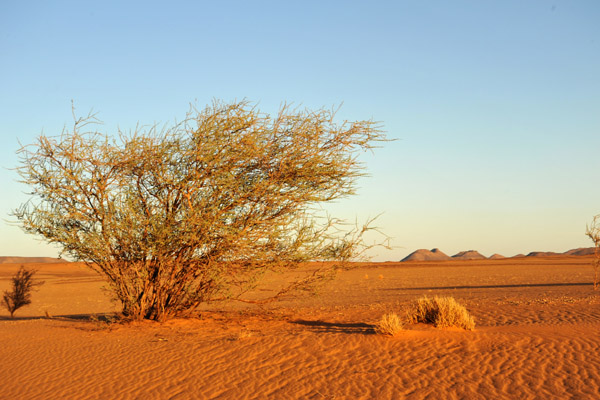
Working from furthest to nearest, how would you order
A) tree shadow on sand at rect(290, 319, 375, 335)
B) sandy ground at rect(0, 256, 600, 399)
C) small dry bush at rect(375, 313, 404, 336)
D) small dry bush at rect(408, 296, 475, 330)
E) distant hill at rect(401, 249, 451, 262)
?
distant hill at rect(401, 249, 451, 262) < tree shadow on sand at rect(290, 319, 375, 335) < small dry bush at rect(408, 296, 475, 330) < small dry bush at rect(375, 313, 404, 336) < sandy ground at rect(0, 256, 600, 399)

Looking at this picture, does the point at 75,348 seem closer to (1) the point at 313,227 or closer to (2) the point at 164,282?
(2) the point at 164,282

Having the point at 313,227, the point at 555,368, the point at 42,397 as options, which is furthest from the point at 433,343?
the point at 42,397

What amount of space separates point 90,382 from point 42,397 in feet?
2.74

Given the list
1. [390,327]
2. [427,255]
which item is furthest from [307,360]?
[427,255]

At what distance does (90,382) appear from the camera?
984cm

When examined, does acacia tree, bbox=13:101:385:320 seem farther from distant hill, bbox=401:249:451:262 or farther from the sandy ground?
distant hill, bbox=401:249:451:262

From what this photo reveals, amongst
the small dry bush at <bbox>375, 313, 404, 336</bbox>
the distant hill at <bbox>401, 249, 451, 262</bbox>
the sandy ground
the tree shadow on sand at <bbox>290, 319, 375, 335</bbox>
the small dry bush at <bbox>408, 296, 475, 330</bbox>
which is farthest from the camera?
the distant hill at <bbox>401, 249, 451, 262</bbox>

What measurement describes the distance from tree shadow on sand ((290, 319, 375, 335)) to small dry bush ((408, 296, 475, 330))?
122 centimetres

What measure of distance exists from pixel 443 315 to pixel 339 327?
95.3 inches

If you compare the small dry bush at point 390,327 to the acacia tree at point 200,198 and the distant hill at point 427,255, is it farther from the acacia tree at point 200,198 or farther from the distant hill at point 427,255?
the distant hill at point 427,255

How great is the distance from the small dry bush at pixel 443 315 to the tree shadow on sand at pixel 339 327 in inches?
48.0

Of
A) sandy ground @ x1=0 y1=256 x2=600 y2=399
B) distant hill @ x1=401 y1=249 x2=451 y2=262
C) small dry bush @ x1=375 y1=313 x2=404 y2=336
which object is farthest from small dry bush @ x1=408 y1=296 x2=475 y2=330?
distant hill @ x1=401 y1=249 x2=451 y2=262

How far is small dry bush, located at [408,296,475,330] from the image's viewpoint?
11.6 meters

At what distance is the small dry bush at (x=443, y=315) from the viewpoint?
11562 mm
